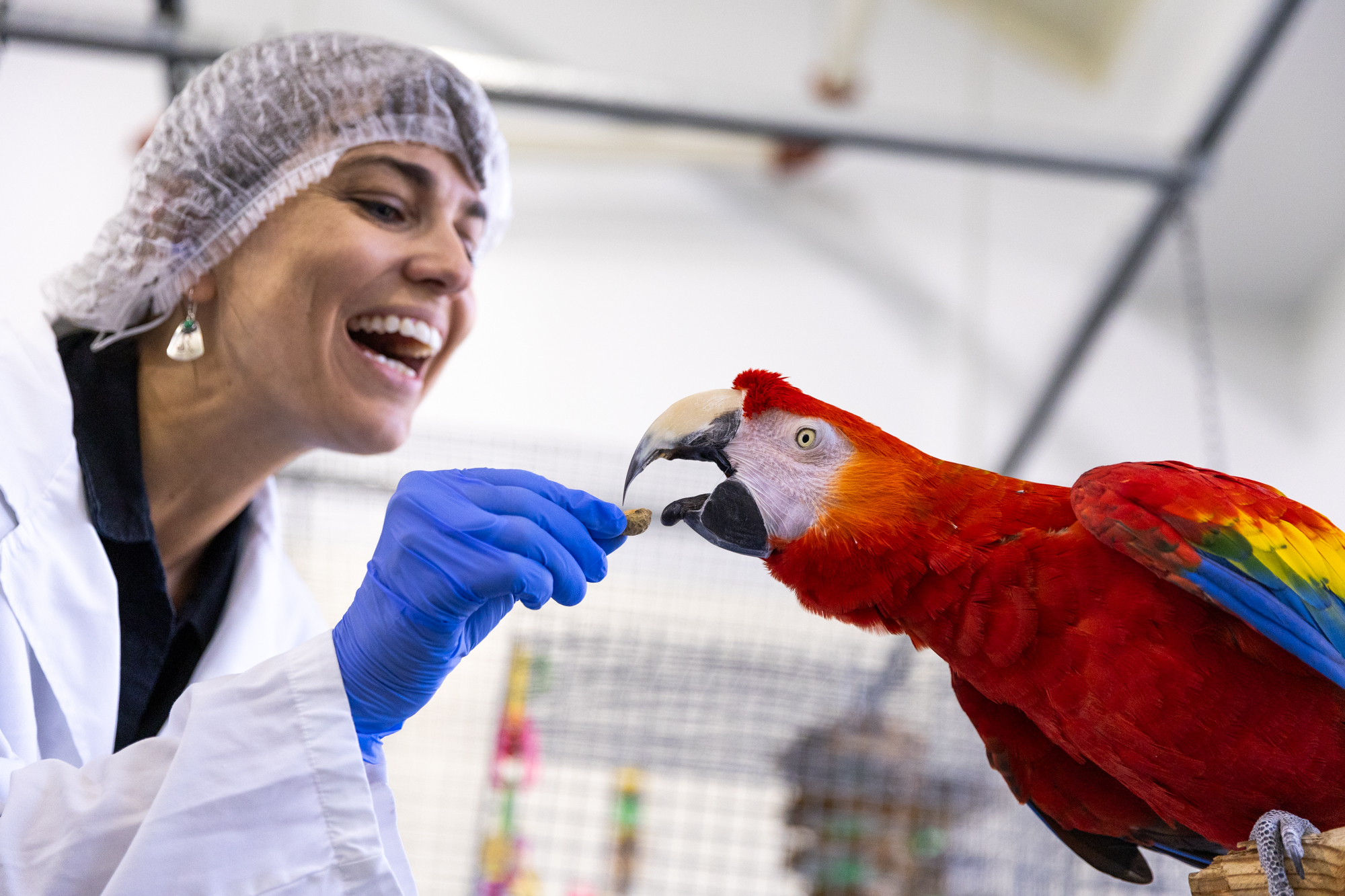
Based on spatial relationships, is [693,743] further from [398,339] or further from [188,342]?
[188,342]

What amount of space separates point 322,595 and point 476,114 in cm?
147

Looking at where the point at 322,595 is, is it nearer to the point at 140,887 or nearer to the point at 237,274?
the point at 237,274

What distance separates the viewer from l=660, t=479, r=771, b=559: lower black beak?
0.73m

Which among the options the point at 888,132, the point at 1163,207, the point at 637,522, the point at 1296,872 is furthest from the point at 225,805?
the point at 1163,207

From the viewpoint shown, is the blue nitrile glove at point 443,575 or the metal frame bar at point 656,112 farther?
the metal frame bar at point 656,112

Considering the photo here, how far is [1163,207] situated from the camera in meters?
1.72

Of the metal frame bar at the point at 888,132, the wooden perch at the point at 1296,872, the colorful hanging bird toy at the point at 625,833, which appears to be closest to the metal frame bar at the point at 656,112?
the metal frame bar at the point at 888,132

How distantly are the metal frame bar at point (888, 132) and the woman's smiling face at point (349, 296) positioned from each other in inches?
23.0

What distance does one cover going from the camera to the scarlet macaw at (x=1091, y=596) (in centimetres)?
67

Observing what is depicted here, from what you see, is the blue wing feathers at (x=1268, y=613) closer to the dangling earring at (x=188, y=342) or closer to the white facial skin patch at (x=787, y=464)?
the white facial skin patch at (x=787, y=464)

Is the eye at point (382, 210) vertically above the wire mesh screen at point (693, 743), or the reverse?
the eye at point (382, 210)

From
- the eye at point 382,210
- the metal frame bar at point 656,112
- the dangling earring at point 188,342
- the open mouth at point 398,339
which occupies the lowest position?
the dangling earring at point 188,342

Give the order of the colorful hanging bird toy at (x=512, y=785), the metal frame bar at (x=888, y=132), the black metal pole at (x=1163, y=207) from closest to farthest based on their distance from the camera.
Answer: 1. the black metal pole at (x=1163, y=207)
2. the metal frame bar at (x=888, y=132)
3. the colorful hanging bird toy at (x=512, y=785)

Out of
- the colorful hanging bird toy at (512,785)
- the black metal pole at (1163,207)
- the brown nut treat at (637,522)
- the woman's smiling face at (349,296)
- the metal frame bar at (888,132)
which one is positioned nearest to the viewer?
the brown nut treat at (637,522)
